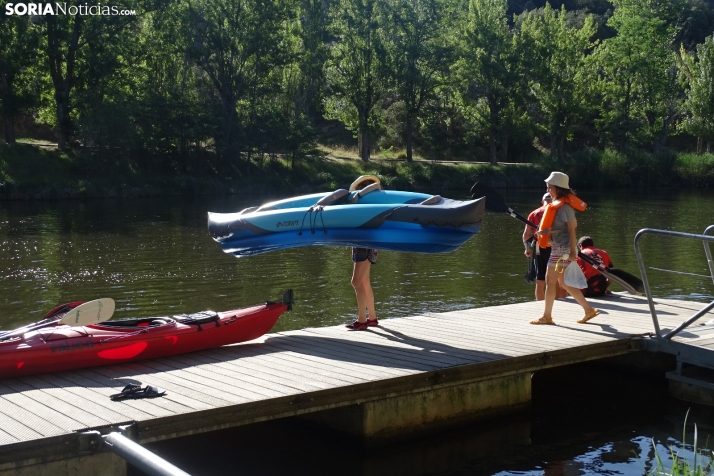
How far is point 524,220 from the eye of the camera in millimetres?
9422

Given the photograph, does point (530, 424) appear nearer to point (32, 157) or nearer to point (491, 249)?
point (491, 249)

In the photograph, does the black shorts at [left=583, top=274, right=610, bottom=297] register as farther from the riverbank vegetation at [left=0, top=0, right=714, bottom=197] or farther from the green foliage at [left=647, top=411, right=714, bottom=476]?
the riverbank vegetation at [left=0, top=0, right=714, bottom=197]

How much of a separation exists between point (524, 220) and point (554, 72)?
143 ft

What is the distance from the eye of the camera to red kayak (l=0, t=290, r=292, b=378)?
658cm

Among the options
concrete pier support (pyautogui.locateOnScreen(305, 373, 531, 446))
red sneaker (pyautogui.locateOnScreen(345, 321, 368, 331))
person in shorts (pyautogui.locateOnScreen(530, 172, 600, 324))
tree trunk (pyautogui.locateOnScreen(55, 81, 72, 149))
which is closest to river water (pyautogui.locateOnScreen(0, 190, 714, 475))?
concrete pier support (pyautogui.locateOnScreen(305, 373, 531, 446))

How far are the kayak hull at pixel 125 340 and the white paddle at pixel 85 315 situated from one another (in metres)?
0.07

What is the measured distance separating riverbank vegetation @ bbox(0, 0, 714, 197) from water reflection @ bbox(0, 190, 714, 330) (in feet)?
39.1

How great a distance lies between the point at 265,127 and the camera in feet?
138

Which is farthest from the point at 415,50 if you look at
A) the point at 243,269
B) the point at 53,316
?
the point at 53,316

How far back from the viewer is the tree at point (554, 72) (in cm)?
4962

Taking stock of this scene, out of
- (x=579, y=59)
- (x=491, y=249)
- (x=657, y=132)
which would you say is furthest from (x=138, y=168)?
(x=657, y=132)

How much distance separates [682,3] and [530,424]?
5490 cm

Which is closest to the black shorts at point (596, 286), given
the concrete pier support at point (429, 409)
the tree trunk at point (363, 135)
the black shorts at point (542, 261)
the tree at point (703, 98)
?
the black shorts at point (542, 261)
